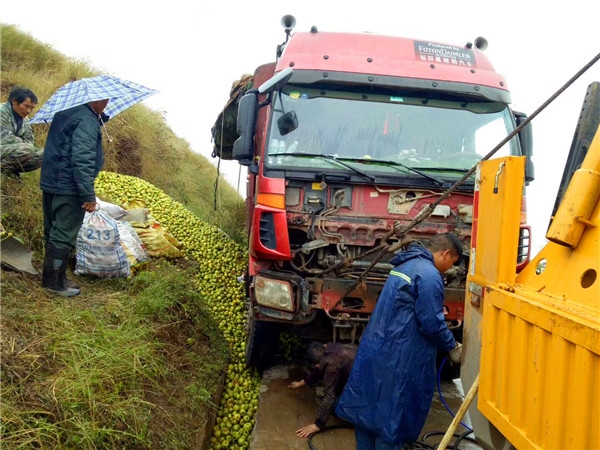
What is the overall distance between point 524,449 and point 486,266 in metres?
0.79

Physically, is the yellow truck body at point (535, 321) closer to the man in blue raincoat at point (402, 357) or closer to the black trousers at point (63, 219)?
the man in blue raincoat at point (402, 357)

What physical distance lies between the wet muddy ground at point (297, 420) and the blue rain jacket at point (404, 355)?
90 cm

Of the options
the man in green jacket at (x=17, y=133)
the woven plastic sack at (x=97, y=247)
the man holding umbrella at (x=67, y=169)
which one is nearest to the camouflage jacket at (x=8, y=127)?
the man in green jacket at (x=17, y=133)

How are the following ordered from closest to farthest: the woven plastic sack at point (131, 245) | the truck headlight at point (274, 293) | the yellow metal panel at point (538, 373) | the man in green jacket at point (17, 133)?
the yellow metal panel at point (538, 373) → the truck headlight at point (274, 293) → the man in green jacket at point (17, 133) → the woven plastic sack at point (131, 245)

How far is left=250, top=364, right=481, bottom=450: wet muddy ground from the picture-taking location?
3.45 metres

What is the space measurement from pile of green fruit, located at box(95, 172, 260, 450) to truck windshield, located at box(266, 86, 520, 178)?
210 cm

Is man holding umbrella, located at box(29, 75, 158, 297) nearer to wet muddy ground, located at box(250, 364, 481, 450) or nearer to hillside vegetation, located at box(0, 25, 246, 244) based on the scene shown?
wet muddy ground, located at box(250, 364, 481, 450)

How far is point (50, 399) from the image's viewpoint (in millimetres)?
2363

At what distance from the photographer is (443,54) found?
420 cm

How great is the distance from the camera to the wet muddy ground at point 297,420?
3453 mm

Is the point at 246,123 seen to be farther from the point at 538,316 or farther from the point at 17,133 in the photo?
the point at 538,316

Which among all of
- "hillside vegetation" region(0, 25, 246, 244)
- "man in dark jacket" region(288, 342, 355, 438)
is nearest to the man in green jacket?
"hillside vegetation" region(0, 25, 246, 244)

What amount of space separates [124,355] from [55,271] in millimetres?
1186

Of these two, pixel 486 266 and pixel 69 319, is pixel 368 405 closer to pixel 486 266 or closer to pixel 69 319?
pixel 486 266
